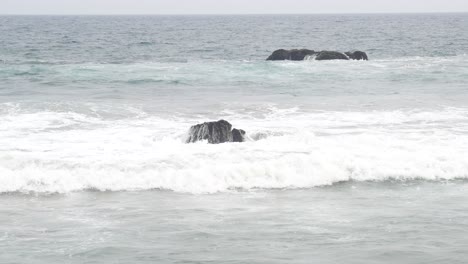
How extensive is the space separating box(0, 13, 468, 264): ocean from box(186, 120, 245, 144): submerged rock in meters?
0.32

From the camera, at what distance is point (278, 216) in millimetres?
14398

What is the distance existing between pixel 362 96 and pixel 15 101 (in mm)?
14579

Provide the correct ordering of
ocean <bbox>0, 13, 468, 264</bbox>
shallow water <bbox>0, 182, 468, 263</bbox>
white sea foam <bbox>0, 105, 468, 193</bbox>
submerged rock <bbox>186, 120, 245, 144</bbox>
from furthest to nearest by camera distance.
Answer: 1. submerged rock <bbox>186, 120, 245, 144</bbox>
2. white sea foam <bbox>0, 105, 468, 193</bbox>
3. ocean <bbox>0, 13, 468, 264</bbox>
4. shallow water <bbox>0, 182, 468, 263</bbox>

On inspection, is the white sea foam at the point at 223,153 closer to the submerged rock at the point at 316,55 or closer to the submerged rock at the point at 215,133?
the submerged rock at the point at 215,133

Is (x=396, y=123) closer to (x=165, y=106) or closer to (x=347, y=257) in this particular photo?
(x=165, y=106)

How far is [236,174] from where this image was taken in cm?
1769

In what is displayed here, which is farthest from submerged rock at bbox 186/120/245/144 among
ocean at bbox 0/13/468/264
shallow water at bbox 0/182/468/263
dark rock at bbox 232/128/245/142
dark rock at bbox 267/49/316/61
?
dark rock at bbox 267/49/316/61

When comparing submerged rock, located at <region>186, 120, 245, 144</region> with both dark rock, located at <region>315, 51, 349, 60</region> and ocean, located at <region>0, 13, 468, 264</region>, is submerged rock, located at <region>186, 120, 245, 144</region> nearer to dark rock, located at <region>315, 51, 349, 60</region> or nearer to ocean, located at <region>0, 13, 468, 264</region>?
ocean, located at <region>0, 13, 468, 264</region>

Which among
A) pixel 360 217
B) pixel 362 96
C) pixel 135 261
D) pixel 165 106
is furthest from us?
pixel 362 96

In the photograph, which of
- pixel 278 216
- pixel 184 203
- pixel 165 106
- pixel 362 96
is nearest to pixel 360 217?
pixel 278 216

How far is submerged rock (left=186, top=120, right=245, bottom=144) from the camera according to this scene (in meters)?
20.8

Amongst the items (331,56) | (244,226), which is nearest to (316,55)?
(331,56)

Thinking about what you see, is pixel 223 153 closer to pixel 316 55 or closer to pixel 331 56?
pixel 331 56

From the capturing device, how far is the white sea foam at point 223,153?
17.3 m
